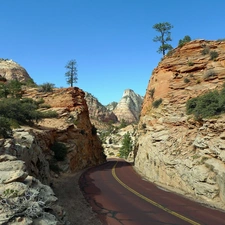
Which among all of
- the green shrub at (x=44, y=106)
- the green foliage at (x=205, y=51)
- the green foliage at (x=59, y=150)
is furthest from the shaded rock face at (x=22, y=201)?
the green shrub at (x=44, y=106)

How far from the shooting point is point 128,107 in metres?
150

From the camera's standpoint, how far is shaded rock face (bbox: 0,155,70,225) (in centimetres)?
564

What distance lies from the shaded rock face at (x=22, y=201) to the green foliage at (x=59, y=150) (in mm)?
17439

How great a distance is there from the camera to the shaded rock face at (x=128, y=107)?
14325 cm

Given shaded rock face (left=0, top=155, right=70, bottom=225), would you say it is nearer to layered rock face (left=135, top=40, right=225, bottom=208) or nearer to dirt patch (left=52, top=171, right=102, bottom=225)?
dirt patch (left=52, top=171, right=102, bottom=225)

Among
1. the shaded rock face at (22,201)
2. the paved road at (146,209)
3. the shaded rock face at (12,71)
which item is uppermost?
the shaded rock face at (12,71)

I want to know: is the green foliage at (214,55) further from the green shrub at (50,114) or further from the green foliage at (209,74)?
the green shrub at (50,114)

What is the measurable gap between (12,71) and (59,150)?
139 feet

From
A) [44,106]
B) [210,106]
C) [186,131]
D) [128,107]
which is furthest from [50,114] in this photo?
[128,107]

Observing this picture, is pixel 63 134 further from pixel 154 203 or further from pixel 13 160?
pixel 13 160

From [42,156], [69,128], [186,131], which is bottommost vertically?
[42,156]

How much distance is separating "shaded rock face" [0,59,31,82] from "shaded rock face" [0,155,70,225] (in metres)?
54.6

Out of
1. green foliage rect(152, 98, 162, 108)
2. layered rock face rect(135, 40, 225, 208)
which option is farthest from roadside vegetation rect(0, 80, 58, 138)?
green foliage rect(152, 98, 162, 108)

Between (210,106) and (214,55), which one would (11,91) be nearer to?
(214,55)
